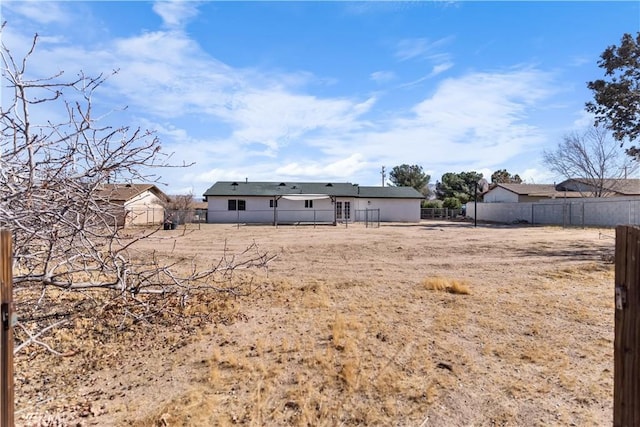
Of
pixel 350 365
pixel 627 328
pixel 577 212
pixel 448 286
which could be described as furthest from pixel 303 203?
pixel 627 328

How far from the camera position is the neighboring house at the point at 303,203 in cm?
2925

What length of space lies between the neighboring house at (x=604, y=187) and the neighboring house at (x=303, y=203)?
1594cm

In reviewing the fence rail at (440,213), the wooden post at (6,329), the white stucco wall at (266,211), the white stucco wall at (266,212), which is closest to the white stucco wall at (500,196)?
the fence rail at (440,213)

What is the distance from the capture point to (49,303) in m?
4.79

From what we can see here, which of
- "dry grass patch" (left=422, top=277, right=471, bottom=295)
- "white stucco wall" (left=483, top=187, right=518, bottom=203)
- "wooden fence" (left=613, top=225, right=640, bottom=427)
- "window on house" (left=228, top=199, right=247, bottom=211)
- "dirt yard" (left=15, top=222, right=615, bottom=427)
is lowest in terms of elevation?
"dirt yard" (left=15, top=222, right=615, bottom=427)

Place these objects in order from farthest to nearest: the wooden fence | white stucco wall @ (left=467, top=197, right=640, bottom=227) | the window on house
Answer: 1. the window on house
2. white stucco wall @ (left=467, top=197, right=640, bottom=227)
3. the wooden fence

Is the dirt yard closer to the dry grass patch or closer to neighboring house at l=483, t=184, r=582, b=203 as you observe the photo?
the dry grass patch

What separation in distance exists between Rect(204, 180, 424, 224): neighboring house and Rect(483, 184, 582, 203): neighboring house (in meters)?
12.1

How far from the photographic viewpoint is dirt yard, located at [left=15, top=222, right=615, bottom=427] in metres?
2.64

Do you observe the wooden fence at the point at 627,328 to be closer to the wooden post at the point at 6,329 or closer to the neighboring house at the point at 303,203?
the wooden post at the point at 6,329

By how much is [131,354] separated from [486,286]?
5.63 m

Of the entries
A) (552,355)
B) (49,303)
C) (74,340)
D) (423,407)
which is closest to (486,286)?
(552,355)

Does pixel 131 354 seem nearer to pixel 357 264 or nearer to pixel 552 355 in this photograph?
pixel 552 355

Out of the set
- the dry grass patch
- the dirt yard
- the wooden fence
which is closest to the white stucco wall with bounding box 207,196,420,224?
the dry grass patch
